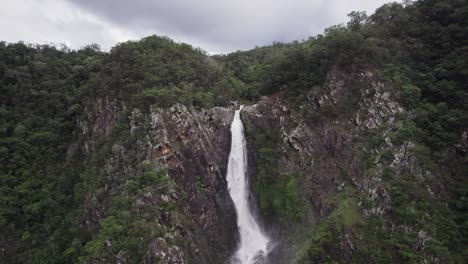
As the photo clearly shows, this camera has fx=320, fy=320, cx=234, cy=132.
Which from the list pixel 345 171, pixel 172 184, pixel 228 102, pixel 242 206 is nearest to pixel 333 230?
pixel 345 171

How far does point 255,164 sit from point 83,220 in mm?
15706

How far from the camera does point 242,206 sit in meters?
28.5

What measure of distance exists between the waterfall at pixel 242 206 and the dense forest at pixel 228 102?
1850 millimetres

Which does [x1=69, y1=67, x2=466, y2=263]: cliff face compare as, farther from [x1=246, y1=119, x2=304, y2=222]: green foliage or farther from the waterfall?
the waterfall

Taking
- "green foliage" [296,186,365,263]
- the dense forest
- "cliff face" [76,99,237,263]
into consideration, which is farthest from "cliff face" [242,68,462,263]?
"cliff face" [76,99,237,263]

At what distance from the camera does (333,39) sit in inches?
1224

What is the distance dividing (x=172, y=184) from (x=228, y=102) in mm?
12235

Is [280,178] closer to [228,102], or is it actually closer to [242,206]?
[242,206]

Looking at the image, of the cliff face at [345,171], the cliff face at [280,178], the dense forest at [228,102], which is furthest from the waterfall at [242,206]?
the dense forest at [228,102]

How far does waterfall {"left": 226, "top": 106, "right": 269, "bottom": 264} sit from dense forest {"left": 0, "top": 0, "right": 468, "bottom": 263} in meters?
1.85

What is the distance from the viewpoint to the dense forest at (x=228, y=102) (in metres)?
22.9

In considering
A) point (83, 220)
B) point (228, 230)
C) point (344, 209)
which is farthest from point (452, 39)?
point (83, 220)

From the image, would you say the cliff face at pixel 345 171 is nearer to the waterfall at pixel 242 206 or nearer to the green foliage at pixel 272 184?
the green foliage at pixel 272 184

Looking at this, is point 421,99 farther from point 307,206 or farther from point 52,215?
point 52,215
